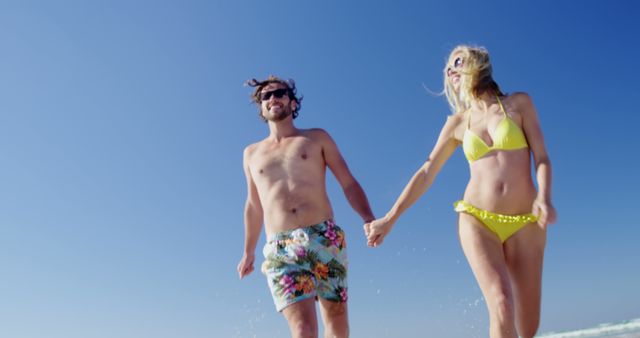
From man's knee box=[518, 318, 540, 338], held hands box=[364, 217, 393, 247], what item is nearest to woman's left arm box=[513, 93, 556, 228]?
man's knee box=[518, 318, 540, 338]

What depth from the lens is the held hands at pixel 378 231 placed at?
16.1 feet

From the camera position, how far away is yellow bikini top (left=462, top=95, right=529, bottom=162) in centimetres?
455

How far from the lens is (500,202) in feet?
14.6

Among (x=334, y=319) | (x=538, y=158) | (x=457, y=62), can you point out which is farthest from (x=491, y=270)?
(x=457, y=62)

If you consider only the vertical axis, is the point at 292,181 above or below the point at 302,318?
above

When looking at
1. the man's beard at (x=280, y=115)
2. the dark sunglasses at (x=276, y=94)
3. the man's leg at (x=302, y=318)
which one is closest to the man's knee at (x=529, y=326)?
the man's leg at (x=302, y=318)

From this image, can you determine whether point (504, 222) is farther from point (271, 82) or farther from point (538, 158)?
point (271, 82)

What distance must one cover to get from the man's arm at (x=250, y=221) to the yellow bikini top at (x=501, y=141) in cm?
244

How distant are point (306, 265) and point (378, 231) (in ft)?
2.67

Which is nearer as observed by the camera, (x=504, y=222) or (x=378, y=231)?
(x=504, y=222)

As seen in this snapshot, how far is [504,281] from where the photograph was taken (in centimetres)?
416

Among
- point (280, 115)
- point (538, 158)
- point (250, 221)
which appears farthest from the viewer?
point (250, 221)

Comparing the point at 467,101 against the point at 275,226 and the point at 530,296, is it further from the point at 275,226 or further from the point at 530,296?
the point at 275,226

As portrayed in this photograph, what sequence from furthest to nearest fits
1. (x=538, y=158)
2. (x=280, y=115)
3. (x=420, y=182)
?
(x=280, y=115), (x=420, y=182), (x=538, y=158)
